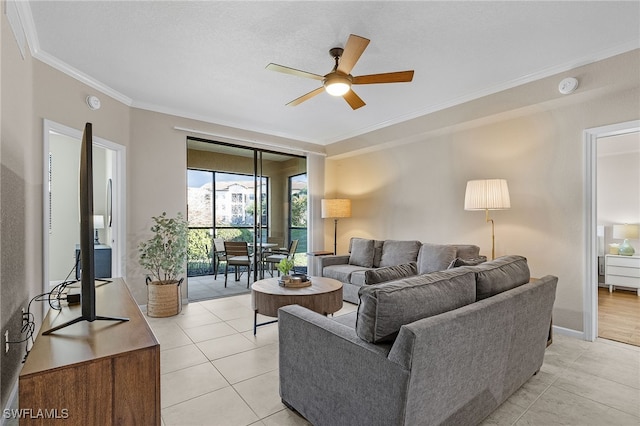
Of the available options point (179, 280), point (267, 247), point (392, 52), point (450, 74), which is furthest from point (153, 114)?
point (450, 74)

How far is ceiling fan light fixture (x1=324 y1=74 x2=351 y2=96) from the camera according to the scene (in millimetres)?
2752

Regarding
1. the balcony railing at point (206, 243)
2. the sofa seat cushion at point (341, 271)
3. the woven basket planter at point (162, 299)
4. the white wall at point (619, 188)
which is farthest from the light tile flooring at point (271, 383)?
the white wall at point (619, 188)

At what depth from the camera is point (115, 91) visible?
12.5ft

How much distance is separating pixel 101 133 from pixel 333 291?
328 cm

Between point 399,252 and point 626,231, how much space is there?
4.05 m

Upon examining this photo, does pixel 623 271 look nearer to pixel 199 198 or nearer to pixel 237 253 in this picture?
pixel 237 253

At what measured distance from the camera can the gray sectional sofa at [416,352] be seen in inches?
54.1

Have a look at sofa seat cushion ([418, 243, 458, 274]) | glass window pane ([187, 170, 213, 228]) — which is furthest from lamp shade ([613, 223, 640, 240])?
glass window pane ([187, 170, 213, 228])

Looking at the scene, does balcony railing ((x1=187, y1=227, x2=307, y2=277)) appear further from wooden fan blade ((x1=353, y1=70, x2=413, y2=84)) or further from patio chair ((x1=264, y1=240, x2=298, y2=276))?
wooden fan blade ((x1=353, y1=70, x2=413, y2=84))

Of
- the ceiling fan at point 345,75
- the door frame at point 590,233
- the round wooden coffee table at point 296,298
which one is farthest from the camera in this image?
the door frame at point 590,233

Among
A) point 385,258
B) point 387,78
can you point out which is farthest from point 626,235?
point 387,78

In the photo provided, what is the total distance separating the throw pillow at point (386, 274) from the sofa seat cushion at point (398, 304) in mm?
776

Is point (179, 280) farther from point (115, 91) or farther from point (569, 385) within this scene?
point (569, 385)

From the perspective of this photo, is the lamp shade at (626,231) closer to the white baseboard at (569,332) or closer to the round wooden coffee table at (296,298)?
the white baseboard at (569,332)
